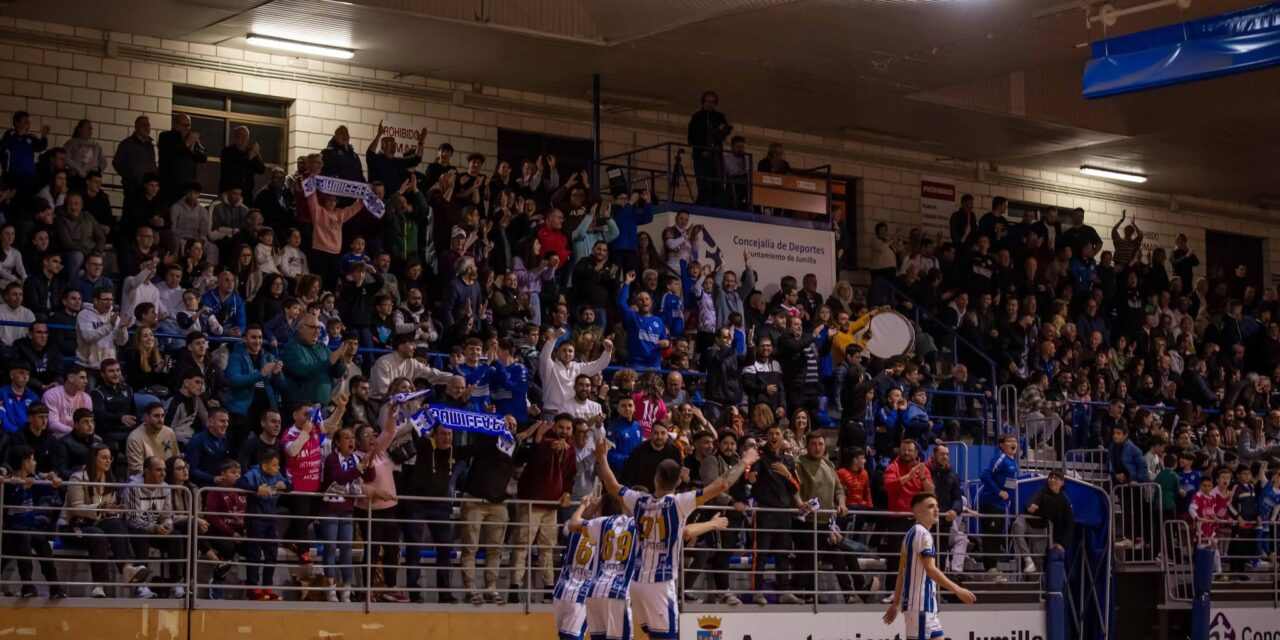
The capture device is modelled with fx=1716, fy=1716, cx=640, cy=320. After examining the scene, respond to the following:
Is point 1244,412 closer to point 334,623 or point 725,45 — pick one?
point 725,45

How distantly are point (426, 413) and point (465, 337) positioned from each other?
3.84 m

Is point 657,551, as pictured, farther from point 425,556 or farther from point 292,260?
point 292,260

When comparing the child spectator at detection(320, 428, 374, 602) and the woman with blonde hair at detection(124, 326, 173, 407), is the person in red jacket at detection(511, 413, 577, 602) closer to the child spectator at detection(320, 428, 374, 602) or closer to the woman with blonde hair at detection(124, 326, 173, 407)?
the child spectator at detection(320, 428, 374, 602)

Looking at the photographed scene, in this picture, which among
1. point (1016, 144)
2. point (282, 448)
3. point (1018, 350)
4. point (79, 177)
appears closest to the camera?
point (282, 448)

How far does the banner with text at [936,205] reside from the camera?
104ft

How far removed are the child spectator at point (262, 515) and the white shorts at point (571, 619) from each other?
2.94 meters

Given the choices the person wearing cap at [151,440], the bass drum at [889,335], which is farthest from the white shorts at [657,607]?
the bass drum at [889,335]

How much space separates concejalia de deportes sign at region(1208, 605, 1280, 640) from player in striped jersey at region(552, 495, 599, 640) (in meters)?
11.5

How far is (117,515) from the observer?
15.2 m

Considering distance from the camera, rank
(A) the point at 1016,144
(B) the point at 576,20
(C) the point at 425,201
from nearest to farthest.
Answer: (C) the point at 425,201
(B) the point at 576,20
(A) the point at 1016,144

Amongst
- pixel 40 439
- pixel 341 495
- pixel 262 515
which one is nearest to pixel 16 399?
pixel 40 439

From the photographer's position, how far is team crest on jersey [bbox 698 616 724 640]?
1792 centimetres

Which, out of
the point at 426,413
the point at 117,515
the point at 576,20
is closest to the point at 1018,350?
the point at 576,20

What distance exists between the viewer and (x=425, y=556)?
1814 cm
